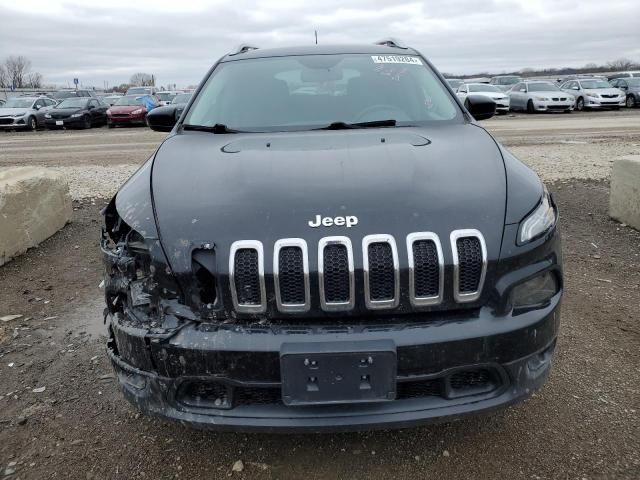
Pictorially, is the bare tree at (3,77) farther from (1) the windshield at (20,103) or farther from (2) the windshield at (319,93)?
(2) the windshield at (319,93)

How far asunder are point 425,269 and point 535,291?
51 centimetres

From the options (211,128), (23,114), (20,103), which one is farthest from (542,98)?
(211,128)

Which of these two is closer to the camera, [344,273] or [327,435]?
[344,273]

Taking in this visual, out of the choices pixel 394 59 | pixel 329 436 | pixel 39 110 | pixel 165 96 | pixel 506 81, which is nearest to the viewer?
pixel 329 436

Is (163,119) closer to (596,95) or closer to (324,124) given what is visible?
(324,124)

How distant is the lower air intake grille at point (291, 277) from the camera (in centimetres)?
194

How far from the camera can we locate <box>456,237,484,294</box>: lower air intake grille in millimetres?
1985

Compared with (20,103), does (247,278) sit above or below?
below

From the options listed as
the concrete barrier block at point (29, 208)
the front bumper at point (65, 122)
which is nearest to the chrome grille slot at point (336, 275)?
the concrete barrier block at point (29, 208)

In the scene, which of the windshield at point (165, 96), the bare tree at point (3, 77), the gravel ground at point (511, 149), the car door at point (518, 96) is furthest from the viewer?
the bare tree at point (3, 77)

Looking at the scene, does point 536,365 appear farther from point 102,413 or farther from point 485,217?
point 102,413

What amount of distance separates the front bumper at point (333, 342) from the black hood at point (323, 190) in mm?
247

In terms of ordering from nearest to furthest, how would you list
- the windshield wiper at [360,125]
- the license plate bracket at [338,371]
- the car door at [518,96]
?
the license plate bracket at [338,371]
the windshield wiper at [360,125]
the car door at [518,96]

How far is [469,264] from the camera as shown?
199 cm
